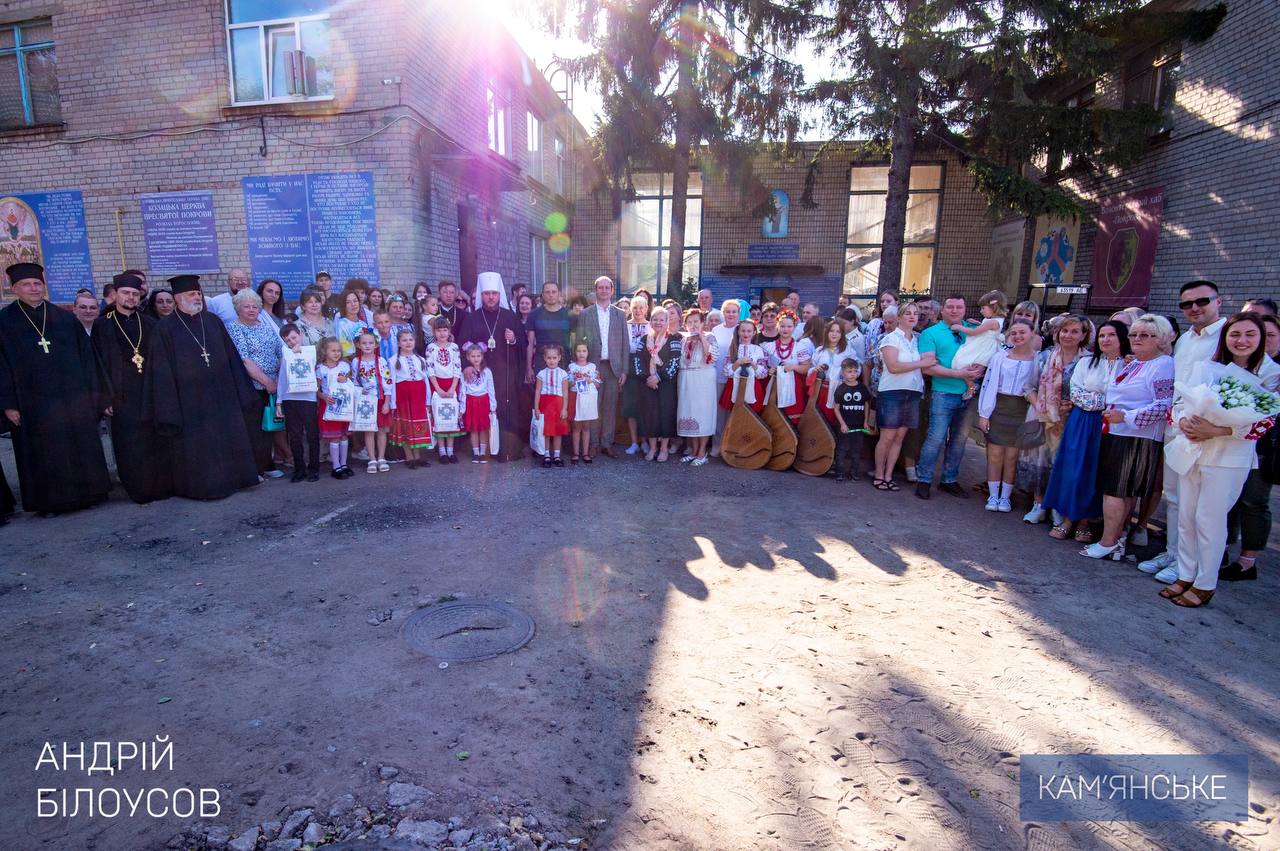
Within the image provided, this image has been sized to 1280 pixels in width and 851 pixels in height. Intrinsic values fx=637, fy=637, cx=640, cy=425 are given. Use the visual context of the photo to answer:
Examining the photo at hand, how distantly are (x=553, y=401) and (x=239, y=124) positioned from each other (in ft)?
22.0

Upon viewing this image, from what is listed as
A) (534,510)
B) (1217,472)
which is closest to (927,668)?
(1217,472)

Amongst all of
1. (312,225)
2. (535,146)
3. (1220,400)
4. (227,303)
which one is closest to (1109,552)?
(1220,400)

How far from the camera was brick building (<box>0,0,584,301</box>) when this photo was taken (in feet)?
29.4

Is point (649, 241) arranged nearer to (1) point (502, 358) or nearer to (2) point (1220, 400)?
(1) point (502, 358)

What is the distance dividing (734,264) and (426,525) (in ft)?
52.1

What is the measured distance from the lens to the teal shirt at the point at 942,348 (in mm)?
5855

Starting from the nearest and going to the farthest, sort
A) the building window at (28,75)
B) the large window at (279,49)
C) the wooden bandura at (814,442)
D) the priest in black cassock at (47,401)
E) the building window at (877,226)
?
the priest in black cassock at (47,401) < the wooden bandura at (814,442) < the large window at (279,49) < the building window at (28,75) < the building window at (877,226)

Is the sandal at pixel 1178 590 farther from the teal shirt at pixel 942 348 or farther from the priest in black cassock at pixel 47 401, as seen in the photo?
the priest in black cassock at pixel 47 401

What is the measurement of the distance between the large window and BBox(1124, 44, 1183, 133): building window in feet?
44.2

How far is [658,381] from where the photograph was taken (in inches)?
270

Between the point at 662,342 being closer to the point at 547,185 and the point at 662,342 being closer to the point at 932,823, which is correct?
the point at 932,823

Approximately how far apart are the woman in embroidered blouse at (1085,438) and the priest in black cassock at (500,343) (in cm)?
523

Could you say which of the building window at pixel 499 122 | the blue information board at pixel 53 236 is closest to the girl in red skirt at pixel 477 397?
the building window at pixel 499 122

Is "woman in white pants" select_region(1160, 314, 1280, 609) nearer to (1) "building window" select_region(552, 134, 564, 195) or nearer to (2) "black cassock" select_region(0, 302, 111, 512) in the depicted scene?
(2) "black cassock" select_region(0, 302, 111, 512)
